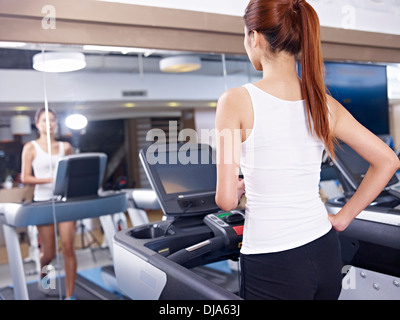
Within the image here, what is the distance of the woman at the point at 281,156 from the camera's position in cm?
101

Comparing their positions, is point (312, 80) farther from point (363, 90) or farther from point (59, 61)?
point (363, 90)

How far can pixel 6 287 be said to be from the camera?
2.77 meters

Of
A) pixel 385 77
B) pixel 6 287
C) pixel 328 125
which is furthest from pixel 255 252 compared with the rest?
pixel 385 77

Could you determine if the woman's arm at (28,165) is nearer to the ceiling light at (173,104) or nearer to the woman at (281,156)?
the ceiling light at (173,104)

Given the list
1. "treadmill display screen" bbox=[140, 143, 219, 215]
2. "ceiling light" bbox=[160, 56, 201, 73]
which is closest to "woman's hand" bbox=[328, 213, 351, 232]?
"treadmill display screen" bbox=[140, 143, 219, 215]

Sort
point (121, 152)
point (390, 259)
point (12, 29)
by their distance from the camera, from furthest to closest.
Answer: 1. point (121, 152)
2. point (12, 29)
3. point (390, 259)

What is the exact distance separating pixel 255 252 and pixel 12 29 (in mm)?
1889

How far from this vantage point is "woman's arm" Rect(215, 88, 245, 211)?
99cm

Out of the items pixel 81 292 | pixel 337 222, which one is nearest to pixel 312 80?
pixel 337 222

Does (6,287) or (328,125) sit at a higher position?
(328,125)

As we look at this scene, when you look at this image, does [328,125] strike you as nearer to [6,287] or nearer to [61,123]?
[61,123]

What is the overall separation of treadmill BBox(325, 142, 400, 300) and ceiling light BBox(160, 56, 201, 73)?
1.40 meters

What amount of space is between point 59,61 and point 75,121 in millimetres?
419
